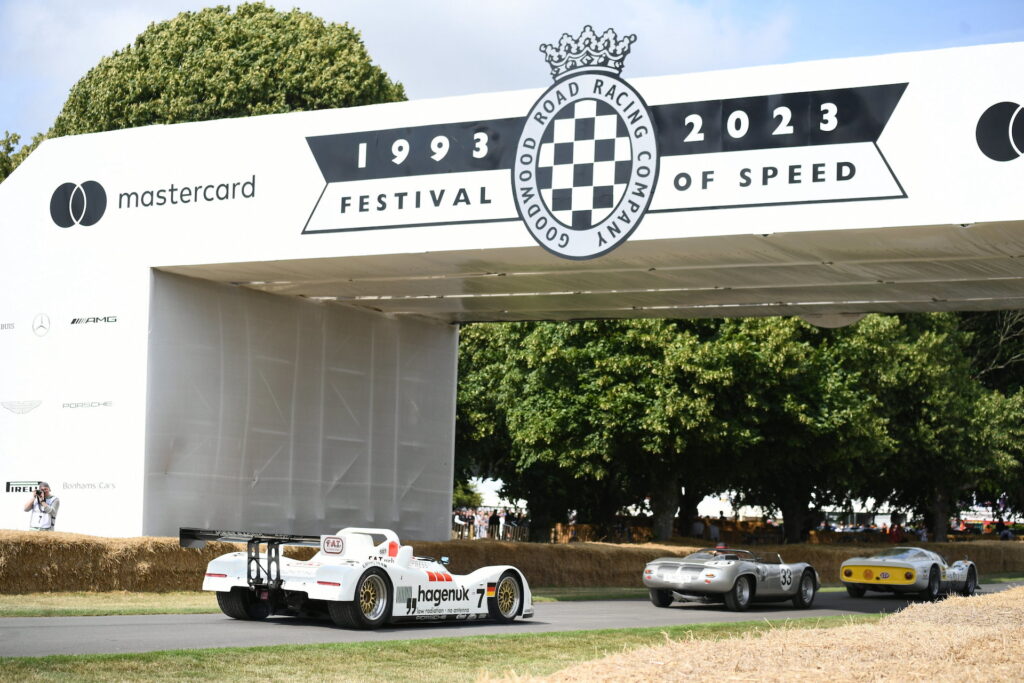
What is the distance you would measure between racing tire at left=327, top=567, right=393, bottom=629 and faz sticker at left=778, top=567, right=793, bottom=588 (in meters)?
9.18

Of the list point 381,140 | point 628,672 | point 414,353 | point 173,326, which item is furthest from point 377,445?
point 628,672

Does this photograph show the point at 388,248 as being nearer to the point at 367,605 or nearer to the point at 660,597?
the point at 367,605

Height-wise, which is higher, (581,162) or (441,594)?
(581,162)

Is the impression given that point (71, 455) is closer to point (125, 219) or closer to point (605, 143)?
point (125, 219)

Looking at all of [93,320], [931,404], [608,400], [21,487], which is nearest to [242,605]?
[21,487]

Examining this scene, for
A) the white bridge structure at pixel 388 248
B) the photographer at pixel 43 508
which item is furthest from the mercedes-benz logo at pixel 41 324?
the photographer at pixel 43 508

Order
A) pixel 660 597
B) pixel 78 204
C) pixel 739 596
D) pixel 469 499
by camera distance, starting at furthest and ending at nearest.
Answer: pixel 469 499 < pixel 660 597 < pixel 78 204 < pixel 739 596

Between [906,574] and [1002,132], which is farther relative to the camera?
[906,574]

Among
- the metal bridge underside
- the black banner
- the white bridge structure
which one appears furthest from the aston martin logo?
the black banner

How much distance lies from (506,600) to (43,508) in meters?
7.95

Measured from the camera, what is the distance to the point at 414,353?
26.3m

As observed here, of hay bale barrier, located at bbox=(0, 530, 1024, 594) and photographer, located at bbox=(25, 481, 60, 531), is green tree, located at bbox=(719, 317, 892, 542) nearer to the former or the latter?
hay bale barrier, located at bbox=(0, 530, 1024, 594)

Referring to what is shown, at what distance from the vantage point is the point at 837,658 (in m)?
8.95

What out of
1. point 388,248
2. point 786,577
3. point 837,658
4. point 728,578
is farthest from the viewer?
point 786,577
